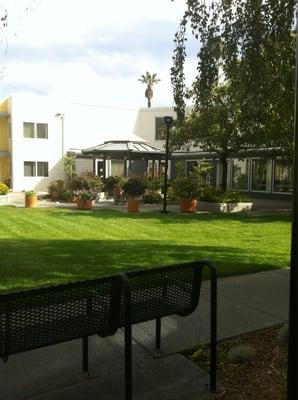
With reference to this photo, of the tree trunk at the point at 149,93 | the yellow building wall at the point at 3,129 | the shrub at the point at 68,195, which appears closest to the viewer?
the shrub at the point at 68,195

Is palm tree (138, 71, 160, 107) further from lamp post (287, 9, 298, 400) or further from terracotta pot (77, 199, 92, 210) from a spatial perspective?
lamp post (287, 9, 298, 400)

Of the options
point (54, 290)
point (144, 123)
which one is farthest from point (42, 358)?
point (144, 123)

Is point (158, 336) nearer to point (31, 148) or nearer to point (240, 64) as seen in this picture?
point (240, 64)

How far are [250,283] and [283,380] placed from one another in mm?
2928

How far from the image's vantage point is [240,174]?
30078mm

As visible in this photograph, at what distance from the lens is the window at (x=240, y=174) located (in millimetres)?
29531

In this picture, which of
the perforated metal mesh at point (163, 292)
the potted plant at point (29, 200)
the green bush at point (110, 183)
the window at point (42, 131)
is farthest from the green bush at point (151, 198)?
the perforated metal mesh at point (163, 292)

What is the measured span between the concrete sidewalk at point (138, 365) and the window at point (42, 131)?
28.6 m

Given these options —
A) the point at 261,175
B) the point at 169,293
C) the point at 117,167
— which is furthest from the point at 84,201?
the point at 169,293

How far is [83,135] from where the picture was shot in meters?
34.2

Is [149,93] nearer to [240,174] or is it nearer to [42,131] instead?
[42,131]

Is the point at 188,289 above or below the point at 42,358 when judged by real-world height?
above

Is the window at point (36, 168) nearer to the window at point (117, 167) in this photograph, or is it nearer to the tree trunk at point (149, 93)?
the window at point (117, 167)

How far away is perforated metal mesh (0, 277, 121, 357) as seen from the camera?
9.71 ft
